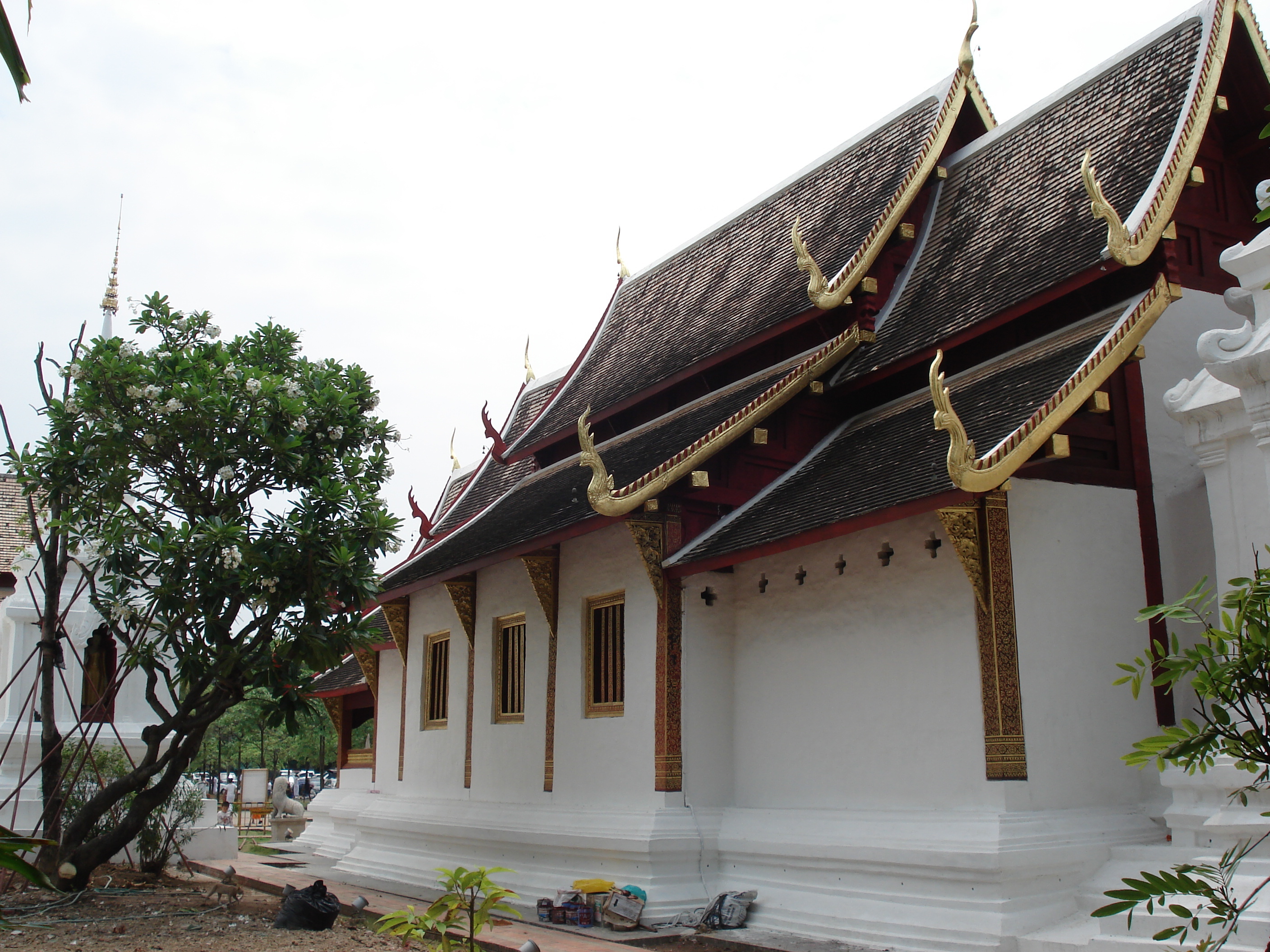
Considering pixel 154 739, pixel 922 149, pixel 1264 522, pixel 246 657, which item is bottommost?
pixel 154 739

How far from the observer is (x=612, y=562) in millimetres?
10211

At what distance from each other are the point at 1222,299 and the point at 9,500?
15130 millimetres

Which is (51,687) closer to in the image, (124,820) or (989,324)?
(124,820)

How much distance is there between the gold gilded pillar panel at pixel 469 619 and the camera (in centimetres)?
1219

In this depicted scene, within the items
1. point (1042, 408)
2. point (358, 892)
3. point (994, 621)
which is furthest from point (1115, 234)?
point (358, 892)

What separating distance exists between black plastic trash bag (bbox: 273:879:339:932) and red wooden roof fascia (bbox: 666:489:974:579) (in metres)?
3.52

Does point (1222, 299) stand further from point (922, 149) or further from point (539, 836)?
point (539, 836)

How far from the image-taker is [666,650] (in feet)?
30.7

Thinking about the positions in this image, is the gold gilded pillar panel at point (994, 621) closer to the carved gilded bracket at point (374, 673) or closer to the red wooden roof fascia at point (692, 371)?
the red wooden roof fascia at point (692, 371)

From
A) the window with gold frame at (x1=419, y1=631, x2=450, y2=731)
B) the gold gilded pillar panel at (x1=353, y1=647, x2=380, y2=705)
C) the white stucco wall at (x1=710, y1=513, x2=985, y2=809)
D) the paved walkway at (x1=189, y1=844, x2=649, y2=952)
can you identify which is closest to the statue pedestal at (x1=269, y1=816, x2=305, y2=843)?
the paved walkway at (x1=189, y1=844, x2=649, y2=952)

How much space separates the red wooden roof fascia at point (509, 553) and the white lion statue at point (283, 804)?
963 centimetres

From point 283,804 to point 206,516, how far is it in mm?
13382

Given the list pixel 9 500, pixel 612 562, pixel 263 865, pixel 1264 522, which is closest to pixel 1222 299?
pixel 1264 522

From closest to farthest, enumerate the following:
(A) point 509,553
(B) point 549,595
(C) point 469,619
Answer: (A) point 509,553 → (B) point 549,595 → (C) point 469,619
